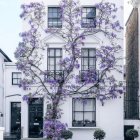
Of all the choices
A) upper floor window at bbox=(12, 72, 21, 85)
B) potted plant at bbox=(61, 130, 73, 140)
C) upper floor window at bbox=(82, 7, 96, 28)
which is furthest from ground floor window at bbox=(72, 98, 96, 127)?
upper floor window at bbox=(12, 72, 21, 85)

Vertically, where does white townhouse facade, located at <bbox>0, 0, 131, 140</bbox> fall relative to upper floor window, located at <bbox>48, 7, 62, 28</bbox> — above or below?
below

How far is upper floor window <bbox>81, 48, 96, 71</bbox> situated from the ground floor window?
87.1 inches

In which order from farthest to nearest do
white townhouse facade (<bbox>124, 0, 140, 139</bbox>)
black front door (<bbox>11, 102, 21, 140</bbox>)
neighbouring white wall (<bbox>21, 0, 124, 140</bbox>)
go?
black front door (<bbox>11, 102, 21, 140</bbox>) → white townhouse facade (<bbox>124, 0, 140, 139</bbox>) → neighbouring white wall (<bbox>21, 0, 124, 140</bbox>)

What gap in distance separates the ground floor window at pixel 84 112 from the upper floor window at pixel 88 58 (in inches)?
87.1

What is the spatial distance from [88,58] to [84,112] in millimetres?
3637

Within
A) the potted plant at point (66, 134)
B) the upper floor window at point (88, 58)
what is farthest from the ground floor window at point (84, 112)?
the upper floor window at point (88, 58)

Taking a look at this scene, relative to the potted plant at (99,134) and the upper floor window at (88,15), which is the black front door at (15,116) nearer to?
the potted plant at (99,134)

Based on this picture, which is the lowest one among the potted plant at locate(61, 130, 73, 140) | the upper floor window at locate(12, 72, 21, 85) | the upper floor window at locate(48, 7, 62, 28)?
the potted plant at locate(61, 130, 73, 140)

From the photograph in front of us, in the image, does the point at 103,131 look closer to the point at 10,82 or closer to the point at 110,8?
the point at 110,8

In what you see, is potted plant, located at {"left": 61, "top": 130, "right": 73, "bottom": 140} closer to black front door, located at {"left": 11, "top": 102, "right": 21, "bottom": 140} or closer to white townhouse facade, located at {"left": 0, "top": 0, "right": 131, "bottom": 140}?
white townhouse facade, located at {"left": 0, "top": 0, "right": 131, "bottom": 140}

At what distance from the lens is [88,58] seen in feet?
109

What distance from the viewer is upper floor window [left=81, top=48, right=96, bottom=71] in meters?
33.3

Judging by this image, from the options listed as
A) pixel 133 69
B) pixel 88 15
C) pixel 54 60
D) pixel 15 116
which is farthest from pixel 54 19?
pixel 15 116

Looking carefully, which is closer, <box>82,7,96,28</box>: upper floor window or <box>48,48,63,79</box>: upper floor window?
<box>48,48,63,79</box>: upper floor window
